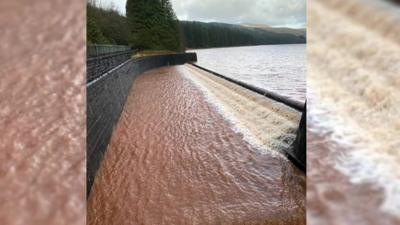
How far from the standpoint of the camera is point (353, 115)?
47 cm

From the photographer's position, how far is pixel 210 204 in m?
1.41

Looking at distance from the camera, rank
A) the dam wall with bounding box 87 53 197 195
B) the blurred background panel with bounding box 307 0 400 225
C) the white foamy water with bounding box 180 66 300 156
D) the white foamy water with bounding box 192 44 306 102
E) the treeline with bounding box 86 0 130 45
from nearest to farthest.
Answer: the blurred background panel with bounding box 307 0 400 225 → the treeline with bounding box 86 0 130 45 → the dam wall with bounding box 87 53 197 195 → the white foamy water with bounding box 180 66 300 156 → the white foamy water with bounding box 192 44 306 102

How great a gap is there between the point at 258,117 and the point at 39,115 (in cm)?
223

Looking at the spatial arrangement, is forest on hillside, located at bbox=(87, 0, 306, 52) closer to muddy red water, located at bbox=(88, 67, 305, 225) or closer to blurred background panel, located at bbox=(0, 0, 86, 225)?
muddy red water, located at bbox=(88, 67, 305, 225)

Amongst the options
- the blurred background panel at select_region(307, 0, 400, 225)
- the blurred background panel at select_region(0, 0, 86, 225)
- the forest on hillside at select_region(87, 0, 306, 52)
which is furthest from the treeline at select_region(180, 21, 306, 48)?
the blurred background panel at select_region(0, 0, 86, 225)

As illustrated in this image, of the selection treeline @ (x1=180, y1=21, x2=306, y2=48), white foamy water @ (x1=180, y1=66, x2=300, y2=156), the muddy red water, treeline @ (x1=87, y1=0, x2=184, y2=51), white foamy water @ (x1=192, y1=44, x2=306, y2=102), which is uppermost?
treeline @ (x1=87, y1=0, x2=184, y2=51)

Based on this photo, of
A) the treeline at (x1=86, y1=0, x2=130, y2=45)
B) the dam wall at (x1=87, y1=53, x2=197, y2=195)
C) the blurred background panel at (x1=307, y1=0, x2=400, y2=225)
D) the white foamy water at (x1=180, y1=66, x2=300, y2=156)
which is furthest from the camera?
the white foamy water at (x1=180, y1=66, x2=300, y2=156)

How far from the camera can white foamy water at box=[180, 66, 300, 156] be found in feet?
6.51

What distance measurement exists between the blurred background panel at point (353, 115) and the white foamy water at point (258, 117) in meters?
1.33

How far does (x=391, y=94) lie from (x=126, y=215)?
1.09 metres

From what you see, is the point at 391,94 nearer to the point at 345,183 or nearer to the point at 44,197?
the point at 345,183

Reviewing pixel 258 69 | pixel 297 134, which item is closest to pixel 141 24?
pixel 297 134

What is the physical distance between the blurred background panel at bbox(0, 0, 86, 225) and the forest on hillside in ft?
2.18

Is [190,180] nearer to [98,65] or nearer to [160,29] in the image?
[98,65]
